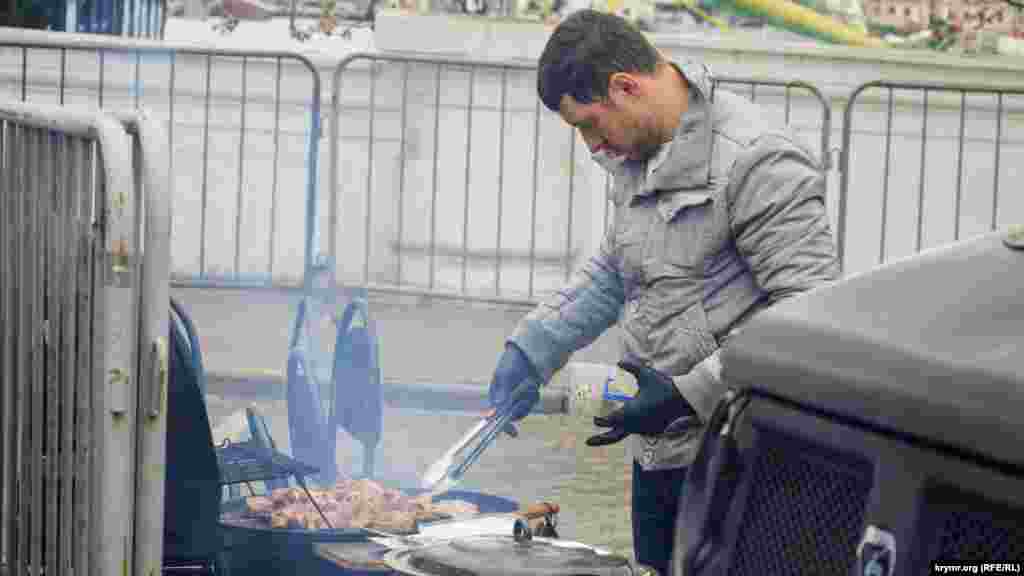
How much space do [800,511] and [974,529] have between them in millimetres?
323

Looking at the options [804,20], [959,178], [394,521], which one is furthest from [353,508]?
[804,20]

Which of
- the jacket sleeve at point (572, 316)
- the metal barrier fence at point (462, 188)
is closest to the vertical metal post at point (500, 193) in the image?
the metal barrier fence at point (462, 188)

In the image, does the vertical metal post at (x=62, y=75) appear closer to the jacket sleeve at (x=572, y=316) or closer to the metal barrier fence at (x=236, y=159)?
the metal barrier fence at (x=236, y=159)

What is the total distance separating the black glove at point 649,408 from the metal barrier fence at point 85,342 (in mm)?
913

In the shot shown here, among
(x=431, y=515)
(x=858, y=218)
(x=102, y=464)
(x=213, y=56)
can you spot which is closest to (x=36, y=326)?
(x=102, y=464)

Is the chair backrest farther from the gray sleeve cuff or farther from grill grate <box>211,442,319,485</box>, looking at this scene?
the gray sleeve cuff

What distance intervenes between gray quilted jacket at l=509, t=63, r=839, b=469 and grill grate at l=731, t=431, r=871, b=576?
133 cm

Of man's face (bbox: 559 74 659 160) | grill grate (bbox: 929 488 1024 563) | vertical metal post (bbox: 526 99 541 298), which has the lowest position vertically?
vertical metal post (bbox: 526 99 541 298)

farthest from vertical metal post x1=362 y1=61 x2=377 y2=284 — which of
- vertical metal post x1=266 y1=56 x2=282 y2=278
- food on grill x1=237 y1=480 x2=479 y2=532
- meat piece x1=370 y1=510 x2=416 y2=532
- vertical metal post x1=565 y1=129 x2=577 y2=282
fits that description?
meat piece x1=370 y1=510 x2=416 y2=532

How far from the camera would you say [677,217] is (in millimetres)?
4180

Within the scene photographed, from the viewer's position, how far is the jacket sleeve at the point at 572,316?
4566 mm

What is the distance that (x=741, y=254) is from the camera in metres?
4.15

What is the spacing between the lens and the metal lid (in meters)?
3.50

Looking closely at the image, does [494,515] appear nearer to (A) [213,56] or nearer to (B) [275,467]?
(B) [275,467]
